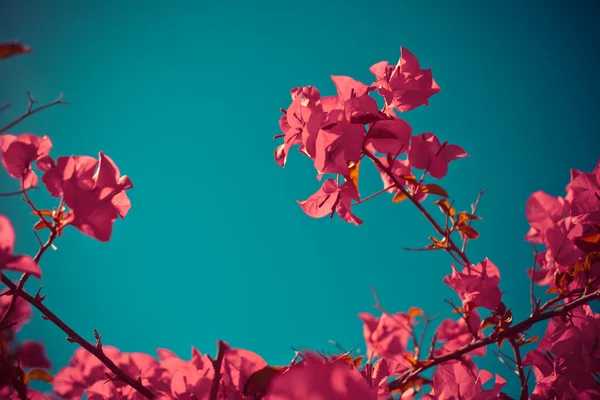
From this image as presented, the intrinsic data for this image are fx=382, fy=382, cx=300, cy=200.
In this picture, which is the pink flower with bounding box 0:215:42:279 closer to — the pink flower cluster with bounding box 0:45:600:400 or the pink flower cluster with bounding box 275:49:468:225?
the pink flower cluster with bounding box 0:45:600:400

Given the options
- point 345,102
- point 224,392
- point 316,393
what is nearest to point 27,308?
point 224,392

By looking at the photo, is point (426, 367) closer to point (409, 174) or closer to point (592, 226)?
point (409, 174)

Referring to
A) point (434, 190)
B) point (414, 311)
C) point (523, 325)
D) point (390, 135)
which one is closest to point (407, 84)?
point (390, 135)

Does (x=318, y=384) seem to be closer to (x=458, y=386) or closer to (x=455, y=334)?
(x=458, y=386)

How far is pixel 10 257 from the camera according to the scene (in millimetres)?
395

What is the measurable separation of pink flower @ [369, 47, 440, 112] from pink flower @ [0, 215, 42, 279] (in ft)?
1.90

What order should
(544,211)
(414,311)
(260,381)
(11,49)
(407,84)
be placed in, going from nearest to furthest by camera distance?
(11,49), (260,381), (407,84), (544,211), (414,311)

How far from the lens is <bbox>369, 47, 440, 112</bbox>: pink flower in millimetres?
682

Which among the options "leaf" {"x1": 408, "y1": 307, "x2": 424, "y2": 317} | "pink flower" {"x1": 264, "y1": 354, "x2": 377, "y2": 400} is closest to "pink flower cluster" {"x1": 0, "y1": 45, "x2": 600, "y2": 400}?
"pink flower" {"x1": 264, "y1": 354, "x2": 377, "y2": 400}

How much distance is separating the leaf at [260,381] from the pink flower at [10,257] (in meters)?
0.27

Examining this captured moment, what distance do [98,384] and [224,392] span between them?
300 millimetres

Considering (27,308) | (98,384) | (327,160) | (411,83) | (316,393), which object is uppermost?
(411,83)

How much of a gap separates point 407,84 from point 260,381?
53cm

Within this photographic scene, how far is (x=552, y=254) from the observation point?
87 centimetres
